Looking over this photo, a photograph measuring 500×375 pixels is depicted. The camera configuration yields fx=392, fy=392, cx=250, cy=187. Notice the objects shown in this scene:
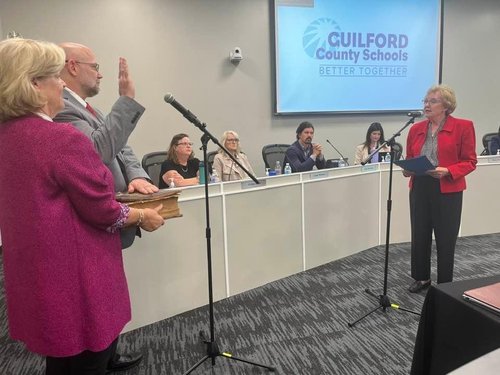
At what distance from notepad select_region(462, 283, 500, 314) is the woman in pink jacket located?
1.05 meters

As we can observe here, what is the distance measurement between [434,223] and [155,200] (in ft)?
7.16

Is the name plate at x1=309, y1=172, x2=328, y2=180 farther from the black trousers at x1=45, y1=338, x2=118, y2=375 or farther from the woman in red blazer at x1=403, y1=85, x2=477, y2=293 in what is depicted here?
the black trousers at x1=45, y1=338, x2=118, y2=375

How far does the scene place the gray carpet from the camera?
6.81ft

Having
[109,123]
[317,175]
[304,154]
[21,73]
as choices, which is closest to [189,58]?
[304,154]

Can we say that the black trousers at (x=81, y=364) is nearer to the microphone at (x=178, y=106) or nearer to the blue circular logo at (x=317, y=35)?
the microphone at (x=178, y=106)

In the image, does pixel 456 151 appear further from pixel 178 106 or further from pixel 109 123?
Result: pixel 109 123

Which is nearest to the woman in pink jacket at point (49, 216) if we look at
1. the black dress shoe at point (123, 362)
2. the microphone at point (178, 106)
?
the microphone at point (178, 106)

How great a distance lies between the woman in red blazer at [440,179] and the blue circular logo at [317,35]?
2929 millimetres

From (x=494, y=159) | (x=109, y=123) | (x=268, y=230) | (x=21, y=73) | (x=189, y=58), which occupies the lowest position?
(x=268, y=230)

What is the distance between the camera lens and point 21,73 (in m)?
1.02

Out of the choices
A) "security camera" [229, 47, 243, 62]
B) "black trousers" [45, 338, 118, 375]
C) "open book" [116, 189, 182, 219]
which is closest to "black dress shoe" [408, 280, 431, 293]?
"open book" [116, 189, 182, 219]

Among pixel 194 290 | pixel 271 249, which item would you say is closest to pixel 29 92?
pixel 194 290

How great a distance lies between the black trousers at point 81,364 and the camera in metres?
1.23

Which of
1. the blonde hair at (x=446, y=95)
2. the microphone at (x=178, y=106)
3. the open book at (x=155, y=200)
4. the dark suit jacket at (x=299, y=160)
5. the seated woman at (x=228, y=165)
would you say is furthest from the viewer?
the dark suit jacket at (x=299, y=160)
